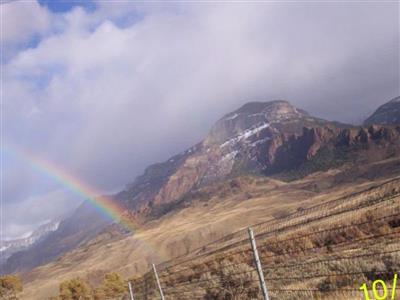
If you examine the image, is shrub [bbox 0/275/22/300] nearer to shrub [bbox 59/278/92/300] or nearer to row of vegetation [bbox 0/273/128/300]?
row of vegetation [bbox 0/273/128/300]

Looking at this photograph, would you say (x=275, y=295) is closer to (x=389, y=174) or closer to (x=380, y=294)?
(x=380, y=294)

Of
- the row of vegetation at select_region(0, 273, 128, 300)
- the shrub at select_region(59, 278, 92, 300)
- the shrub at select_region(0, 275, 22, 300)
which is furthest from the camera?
the shrub at select_region(0, 275, 22, 300)

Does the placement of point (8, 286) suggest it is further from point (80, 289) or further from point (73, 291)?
point (80, 289)

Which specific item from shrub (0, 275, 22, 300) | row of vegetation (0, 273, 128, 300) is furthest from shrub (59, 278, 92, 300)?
shrub (0, 275, 22, 300)

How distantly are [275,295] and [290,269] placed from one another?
525 centimetres

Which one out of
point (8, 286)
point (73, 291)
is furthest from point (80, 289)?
point (8, 286)

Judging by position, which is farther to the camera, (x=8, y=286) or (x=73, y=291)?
(x=8, y=286)

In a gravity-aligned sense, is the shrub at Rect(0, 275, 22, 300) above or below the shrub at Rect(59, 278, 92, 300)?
above

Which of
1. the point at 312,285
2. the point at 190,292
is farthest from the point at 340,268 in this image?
the point at 190,292

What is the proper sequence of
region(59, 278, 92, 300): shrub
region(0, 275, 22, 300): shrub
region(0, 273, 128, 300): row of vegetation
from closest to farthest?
1. region(0, 273, 128, 300): row of vegetation
2. region(59, 278, 92, 300): shrub
3. region(0, 275, 22, 300): shrub

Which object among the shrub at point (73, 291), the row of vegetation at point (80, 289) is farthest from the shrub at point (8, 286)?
the shrub at point (73, 291)

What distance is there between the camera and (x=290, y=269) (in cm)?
1983

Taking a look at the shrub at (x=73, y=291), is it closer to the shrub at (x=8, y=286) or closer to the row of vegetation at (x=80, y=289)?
the row of vegetation at (x=80, y=289)

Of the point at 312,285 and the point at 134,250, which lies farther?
the point at 134,250
